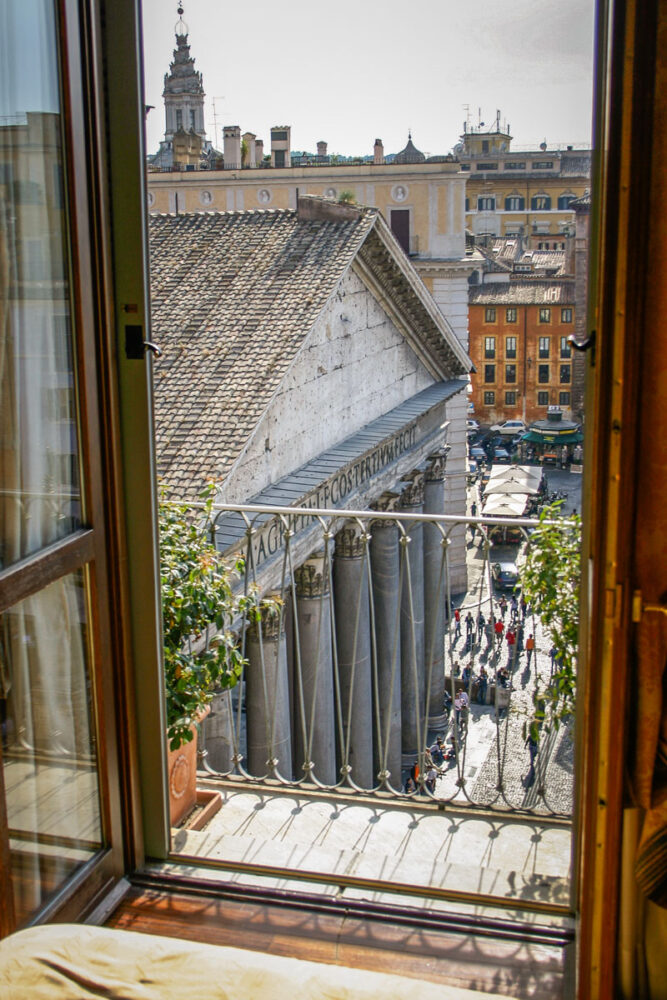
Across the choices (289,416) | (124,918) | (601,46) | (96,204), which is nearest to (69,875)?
(124,918)

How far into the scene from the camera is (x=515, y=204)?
54.8 m

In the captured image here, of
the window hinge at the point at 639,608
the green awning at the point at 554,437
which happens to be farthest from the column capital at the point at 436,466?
the green awning at the point at 554,437

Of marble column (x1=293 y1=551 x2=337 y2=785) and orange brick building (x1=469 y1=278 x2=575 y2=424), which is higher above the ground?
orange brick building (x1=469 y1=278 x2=575 y2=424)

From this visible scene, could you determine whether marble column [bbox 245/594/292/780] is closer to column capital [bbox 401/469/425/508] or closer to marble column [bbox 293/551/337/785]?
marble column [bbox 293/551/337/785]

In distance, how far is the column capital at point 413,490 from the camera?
15638 millimetres

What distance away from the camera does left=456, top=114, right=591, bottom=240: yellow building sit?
53188mm

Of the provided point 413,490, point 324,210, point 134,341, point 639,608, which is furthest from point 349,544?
point 639,608

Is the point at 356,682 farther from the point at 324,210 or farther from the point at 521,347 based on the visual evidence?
the point at 521,347

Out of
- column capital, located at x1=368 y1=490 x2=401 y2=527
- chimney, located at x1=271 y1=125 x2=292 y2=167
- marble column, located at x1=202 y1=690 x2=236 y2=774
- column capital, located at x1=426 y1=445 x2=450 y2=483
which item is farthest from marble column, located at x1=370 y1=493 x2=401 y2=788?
chimney, located at x1=271 y1=125 x2=292 y2=167

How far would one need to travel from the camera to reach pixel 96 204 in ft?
7.50

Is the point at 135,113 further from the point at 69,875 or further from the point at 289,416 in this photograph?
the point at 289,416

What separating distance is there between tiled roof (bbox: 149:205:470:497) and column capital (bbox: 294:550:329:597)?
193cm

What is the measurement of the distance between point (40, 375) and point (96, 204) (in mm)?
454

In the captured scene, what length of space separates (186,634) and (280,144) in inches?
1053
